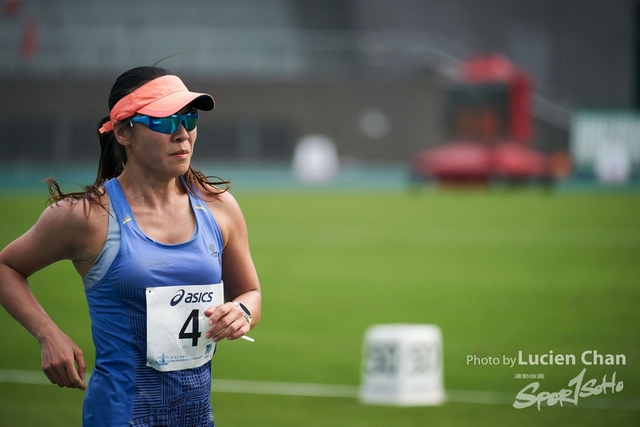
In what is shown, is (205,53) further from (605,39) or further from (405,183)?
(605,39)

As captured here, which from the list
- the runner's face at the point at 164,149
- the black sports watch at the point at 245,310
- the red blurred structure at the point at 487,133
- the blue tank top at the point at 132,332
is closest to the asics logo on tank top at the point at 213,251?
the blue tank top at the point at 132,332

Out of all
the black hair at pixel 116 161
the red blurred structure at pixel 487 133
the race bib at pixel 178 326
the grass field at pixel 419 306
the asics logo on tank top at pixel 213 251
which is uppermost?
the red blurred structure at pixel 487 133

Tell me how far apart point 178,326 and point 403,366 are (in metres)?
3.41

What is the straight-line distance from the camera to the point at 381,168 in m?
41.1

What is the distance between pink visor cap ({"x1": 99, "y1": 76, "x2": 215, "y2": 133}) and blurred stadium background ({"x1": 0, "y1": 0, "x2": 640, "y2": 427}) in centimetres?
268

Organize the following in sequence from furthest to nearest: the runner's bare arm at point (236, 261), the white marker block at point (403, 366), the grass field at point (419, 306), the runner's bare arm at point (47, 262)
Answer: the grass field at point (419, 306), the white marker block at point (403, 366), the runner's bare arm at point (236, 261), the runner's bare arm at point (47, 262)

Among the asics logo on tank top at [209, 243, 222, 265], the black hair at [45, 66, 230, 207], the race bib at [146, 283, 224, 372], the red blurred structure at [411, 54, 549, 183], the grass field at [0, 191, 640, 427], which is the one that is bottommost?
the grass field at [0, 191, 640, 427]

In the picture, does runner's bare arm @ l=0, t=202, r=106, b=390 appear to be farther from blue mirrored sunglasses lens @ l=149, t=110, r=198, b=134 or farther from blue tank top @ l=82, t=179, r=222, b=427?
blue mirrored sunglasses lens @ l=149, t=110, r=198, b=134

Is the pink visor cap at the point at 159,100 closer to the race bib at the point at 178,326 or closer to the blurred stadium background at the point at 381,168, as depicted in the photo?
the race bib at the point at 178,326

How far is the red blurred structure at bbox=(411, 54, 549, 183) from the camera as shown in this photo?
32344mm

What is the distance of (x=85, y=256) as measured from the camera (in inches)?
130

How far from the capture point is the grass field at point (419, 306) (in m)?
6.84

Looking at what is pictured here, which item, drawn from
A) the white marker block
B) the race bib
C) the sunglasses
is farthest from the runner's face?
the white marker block

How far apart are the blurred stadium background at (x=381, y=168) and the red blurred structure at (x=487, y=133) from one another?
72mm
